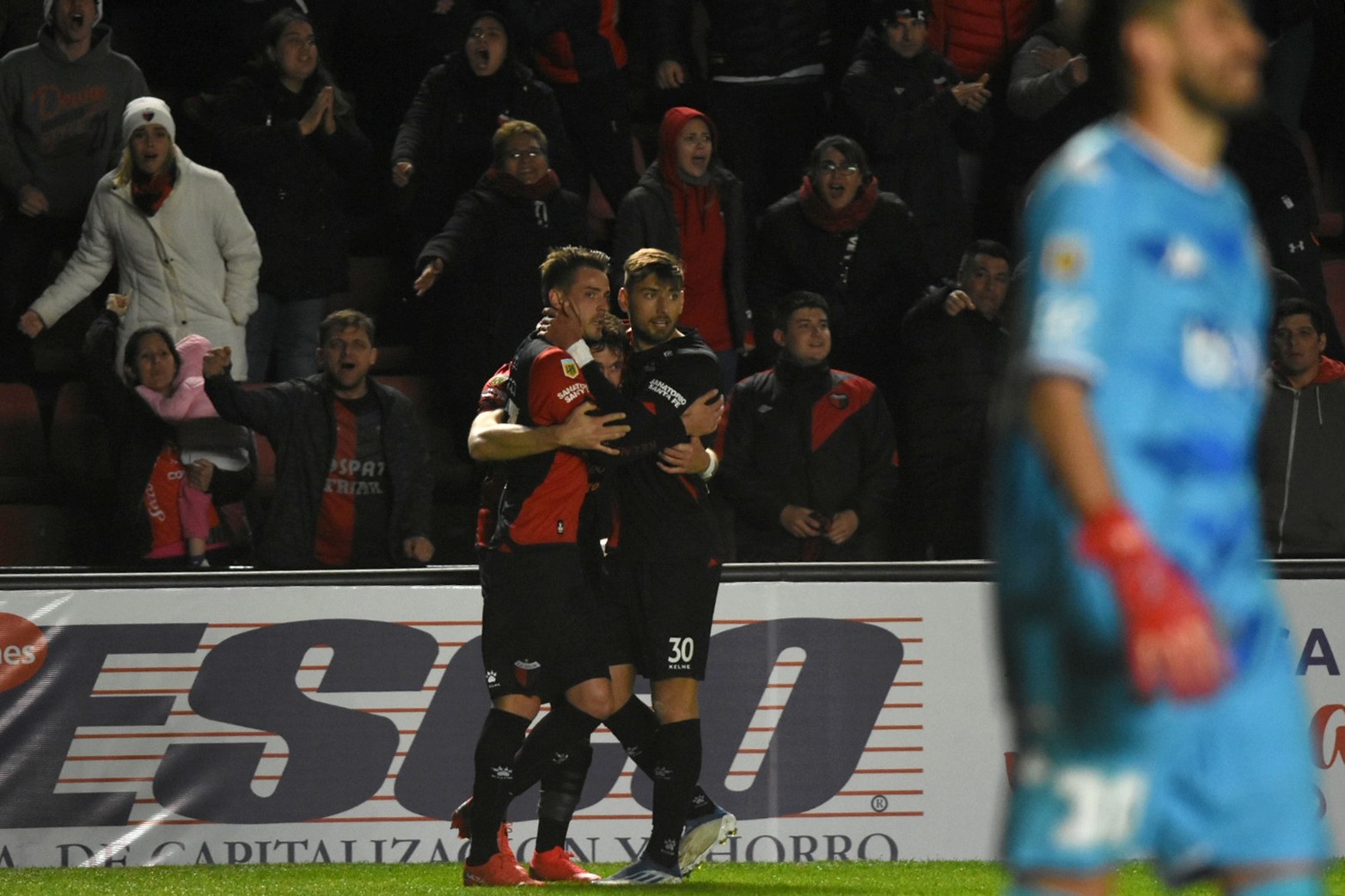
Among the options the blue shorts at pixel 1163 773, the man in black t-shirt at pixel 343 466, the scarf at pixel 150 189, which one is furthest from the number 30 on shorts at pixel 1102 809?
the scarf at pixel 150 189

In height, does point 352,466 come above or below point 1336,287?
below

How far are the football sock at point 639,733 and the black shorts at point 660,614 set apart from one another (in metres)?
0.17

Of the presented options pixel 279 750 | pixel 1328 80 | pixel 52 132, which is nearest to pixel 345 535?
pixel 279 750

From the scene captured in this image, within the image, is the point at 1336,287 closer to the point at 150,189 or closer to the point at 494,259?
the point at 494,259

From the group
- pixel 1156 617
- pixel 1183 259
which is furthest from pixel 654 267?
pixel 1156 617

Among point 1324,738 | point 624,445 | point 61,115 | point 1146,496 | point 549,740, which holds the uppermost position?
point 61,115

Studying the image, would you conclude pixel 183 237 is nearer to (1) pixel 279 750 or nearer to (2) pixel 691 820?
(1) pixel 279 750

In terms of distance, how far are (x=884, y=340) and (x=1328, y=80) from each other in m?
4.25

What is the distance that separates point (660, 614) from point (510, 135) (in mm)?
3399

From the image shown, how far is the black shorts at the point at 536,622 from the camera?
6742 millimetres

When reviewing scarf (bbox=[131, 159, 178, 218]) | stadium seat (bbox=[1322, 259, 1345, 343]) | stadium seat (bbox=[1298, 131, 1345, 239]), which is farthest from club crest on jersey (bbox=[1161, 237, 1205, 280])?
stadium seat (bbox=[1298, 131, 1345, 239])

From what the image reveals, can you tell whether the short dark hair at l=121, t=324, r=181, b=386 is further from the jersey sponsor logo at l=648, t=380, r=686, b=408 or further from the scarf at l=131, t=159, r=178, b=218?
the jersey sponsor logo at l=648, t=380, r=686, b=408

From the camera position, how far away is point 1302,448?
29.1 ft

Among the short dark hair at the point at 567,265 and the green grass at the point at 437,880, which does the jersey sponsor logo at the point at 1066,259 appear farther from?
the green grass at the point at 437,880
